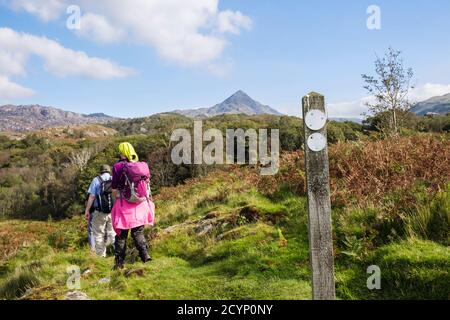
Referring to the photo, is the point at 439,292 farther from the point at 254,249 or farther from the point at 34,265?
the point at 34,265

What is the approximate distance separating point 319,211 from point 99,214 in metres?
7.29

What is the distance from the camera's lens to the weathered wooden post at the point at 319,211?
432cm

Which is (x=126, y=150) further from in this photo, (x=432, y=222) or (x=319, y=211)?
(x=432, y=222)

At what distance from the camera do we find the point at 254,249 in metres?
7.37

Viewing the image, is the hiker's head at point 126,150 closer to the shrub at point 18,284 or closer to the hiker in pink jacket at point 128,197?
the hiker in pink jacket at point 128,197

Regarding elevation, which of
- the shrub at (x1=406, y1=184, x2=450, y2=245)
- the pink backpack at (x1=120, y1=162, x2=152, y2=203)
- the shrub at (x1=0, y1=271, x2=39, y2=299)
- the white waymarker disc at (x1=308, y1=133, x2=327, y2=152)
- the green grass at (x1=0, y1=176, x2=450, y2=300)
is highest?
the white waymarker disc at (x1=308, y1=133, x2=327, y2=152)

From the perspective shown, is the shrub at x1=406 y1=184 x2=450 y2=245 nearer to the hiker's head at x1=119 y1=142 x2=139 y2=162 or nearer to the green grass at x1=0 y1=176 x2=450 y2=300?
the green grass at x1=0 y1=176 x2=450 y2=300

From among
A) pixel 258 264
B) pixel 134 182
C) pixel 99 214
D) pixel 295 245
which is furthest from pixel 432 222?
pixel 99 214

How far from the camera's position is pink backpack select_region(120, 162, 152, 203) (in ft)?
24.5

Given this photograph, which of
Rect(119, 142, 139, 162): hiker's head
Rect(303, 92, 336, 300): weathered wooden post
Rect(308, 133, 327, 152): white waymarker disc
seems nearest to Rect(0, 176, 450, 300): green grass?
Rect(303, 92, 336, 300): weathered wooden post

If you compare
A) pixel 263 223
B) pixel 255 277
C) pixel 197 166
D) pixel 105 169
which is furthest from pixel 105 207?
pixel 197 166

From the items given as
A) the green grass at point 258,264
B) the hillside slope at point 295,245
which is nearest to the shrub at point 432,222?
the hillside slope at point 295,245

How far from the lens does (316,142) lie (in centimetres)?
430

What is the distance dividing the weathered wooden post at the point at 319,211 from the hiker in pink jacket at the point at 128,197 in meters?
4.01
